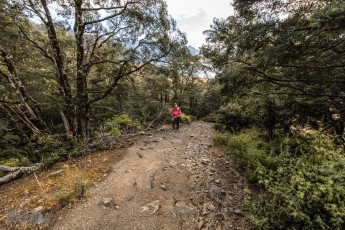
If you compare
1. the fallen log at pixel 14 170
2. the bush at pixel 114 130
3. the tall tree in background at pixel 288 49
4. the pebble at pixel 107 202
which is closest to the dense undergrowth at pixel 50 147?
the bush at pixel 114 130

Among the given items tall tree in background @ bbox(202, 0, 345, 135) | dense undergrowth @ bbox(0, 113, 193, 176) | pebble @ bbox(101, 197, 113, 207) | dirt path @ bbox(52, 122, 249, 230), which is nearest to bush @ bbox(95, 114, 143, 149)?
dense undergrowth @ bbox(0, 113, 193, 176)

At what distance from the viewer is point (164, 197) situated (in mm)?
3854

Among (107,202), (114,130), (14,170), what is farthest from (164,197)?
(114,130)

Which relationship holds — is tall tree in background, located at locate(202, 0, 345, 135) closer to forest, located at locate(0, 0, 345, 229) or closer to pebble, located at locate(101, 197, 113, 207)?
forest, located at locate(0, 0, 345, 229)

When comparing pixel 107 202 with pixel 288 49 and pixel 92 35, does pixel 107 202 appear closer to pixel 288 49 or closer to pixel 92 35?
pixel 288 49

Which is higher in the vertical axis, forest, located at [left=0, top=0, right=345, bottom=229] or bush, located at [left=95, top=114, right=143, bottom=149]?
forest, located at [left=0, top=0, right=345, bottom=229]

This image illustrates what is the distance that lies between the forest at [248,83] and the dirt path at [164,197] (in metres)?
0.53

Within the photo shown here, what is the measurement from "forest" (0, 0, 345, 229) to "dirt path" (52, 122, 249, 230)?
0.53 m

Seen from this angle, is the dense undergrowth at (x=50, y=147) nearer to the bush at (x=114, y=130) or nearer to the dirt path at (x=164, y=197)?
the bush at (x=114, y=130)

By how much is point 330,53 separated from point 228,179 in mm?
4793

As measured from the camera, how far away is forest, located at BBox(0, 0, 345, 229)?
2.90 m

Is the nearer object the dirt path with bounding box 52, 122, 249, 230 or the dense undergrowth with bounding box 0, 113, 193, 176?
the dirt path with bounding box 52, 122, 249, 230

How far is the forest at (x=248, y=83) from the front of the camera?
2902 mm

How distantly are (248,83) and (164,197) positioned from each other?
15.0 ft
